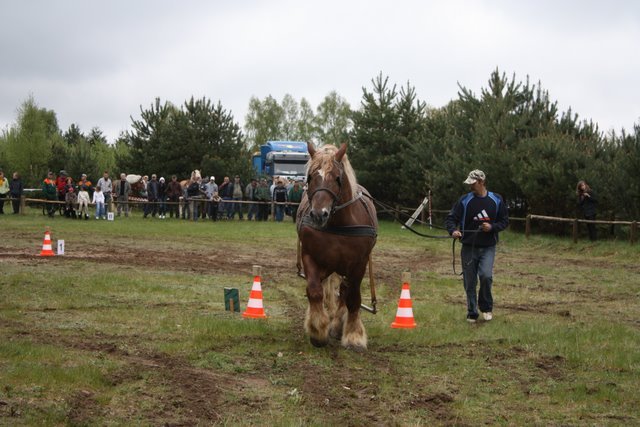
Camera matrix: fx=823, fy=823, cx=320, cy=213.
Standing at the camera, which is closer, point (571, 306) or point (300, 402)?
point (300, 402)

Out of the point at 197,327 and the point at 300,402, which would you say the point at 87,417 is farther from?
the point at 197,327

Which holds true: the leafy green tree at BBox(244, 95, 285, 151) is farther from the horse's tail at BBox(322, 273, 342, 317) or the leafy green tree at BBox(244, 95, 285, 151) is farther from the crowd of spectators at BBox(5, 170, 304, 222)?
the horse's tail at BBox(322, 273, 342, 317)

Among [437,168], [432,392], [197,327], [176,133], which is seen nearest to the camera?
[432,392]

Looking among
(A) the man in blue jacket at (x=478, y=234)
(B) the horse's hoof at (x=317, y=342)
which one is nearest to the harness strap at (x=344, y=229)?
(B) the horse's hoof at (x=317, y=342)

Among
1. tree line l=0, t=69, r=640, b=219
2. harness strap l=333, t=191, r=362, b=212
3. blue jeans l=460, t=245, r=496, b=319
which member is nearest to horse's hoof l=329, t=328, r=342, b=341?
harness strap l=333, t=191, r=362, b=212

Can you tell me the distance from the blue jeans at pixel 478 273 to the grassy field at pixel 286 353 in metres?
0.29

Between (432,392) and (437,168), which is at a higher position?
(437,168)

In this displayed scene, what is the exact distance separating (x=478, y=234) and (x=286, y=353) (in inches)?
139

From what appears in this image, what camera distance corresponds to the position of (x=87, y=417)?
5773mm

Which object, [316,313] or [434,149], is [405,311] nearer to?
[316,313]

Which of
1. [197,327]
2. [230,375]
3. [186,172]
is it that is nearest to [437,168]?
[186,172]

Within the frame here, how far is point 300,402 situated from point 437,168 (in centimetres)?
→ 2640

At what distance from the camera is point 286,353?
841 centimetres

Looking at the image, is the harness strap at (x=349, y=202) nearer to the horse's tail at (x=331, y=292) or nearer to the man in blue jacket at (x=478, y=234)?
the horse's tail at (x=331, y=292)
